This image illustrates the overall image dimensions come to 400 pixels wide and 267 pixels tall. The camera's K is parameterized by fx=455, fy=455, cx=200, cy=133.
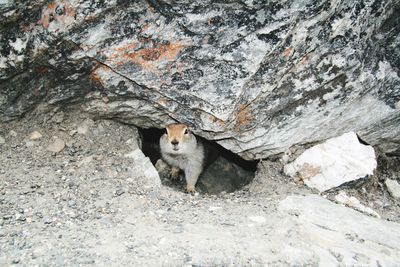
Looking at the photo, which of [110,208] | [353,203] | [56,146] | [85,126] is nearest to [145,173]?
[110,208]

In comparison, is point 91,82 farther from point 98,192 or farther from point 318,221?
point 318,221

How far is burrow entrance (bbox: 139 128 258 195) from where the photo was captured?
7.54 meters

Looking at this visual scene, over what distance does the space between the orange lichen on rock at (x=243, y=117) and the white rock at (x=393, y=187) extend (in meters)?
2.25

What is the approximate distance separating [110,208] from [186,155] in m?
2.31

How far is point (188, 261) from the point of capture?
13.9ft

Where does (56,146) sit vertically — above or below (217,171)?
above

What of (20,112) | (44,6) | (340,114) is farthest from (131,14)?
(340,114)

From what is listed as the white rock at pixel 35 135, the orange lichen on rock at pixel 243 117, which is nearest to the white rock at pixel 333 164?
the orange lichen on rock at pixel 243 117

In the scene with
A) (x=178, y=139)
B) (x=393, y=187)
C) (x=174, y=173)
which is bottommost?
(x=174, y=173)

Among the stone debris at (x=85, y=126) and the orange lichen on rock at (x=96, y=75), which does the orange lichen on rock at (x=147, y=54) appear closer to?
the orange lichen on rock at (x=96, y=75)

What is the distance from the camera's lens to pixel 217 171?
8.06 m

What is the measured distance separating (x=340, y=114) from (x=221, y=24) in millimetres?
2035

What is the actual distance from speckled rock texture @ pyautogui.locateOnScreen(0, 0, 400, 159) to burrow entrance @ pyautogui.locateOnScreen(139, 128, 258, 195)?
1.54 meters

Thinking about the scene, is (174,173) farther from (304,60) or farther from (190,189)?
(304,60)
